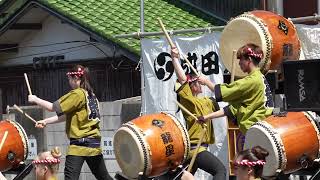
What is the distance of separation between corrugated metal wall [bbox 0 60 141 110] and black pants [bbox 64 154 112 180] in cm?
417

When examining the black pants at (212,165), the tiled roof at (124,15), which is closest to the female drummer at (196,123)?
the black pants at (212,165)

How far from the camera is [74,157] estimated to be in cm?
921

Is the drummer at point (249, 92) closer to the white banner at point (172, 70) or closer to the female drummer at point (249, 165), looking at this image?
the female drummer at point (249, 165)

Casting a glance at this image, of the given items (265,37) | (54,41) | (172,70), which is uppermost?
(54,41)

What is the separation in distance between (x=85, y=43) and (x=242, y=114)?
25.2 feet

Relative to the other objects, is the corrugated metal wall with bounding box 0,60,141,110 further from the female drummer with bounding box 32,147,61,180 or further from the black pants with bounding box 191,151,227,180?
the female drummer with bounding box 32,147,61,180

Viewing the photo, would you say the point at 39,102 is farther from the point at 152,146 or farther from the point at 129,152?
the point at 152,146

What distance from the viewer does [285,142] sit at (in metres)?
7.18

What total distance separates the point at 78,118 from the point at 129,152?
944 millimetres

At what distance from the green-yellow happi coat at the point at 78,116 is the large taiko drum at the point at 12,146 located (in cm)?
106

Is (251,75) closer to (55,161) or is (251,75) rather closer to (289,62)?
(289,62)

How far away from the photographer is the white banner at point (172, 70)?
10227 mm

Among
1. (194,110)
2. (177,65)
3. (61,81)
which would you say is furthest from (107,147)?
(61,81)

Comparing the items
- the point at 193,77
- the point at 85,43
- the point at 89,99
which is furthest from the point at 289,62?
the point at 85,43
